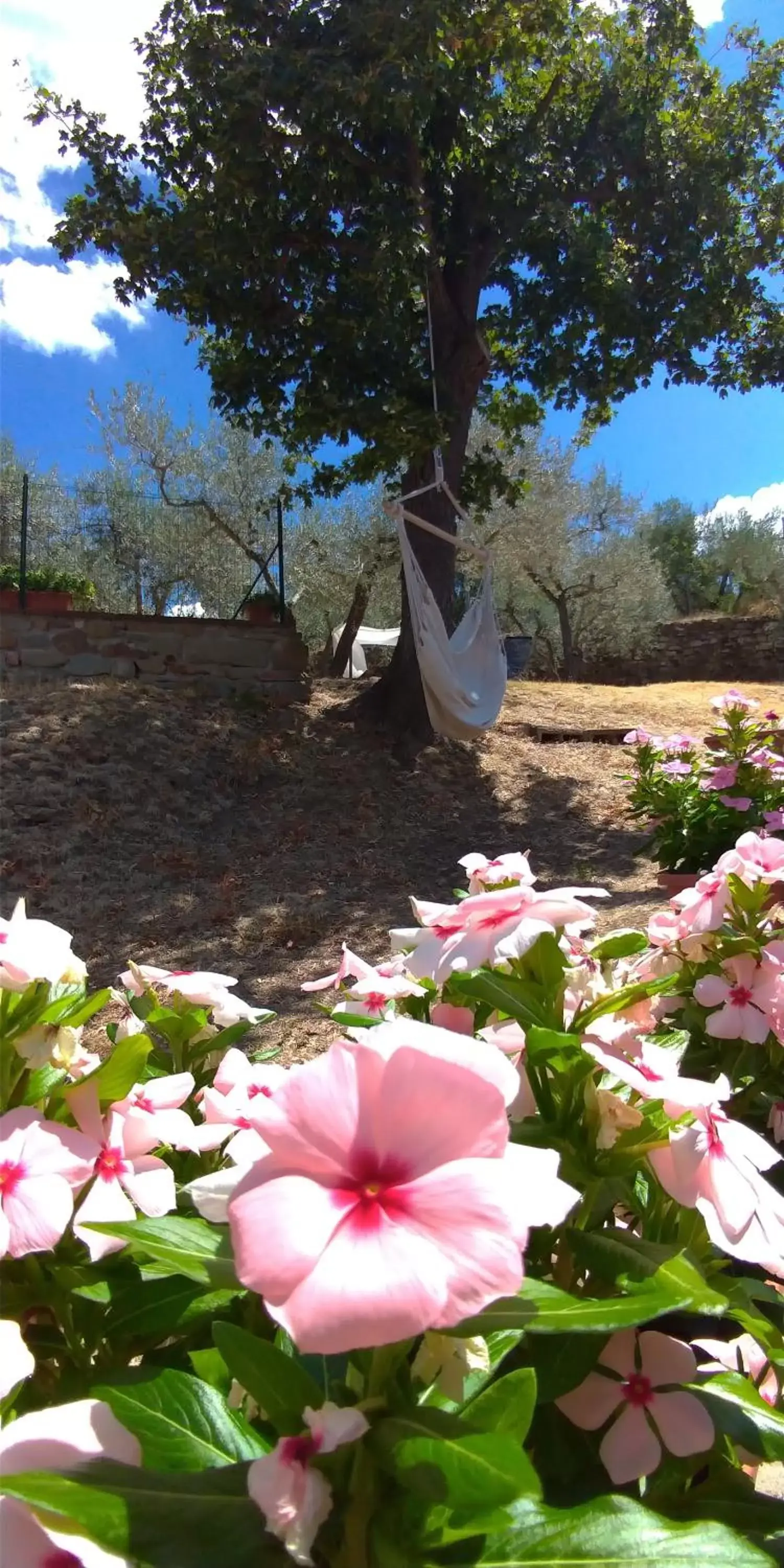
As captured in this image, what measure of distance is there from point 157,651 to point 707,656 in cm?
1034

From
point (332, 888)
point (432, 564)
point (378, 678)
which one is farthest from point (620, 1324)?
point (378, 678)

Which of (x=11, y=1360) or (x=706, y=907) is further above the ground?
(x=706, y=907)

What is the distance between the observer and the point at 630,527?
60.4ft

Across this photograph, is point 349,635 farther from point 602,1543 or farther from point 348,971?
point 602,1543

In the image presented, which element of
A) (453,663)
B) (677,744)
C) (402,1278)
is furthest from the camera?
(453,663)

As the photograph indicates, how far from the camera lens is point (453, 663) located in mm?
5832

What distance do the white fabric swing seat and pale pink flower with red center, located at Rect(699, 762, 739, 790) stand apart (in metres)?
1.91

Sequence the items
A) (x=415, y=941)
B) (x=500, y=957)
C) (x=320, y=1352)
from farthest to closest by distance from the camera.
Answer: (x=415, y=941), (x=500, y=957), (x=320, y=1352)

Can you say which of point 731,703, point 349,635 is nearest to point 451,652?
point 731,703

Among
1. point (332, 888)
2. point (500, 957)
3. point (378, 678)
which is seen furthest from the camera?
point (378, 678)

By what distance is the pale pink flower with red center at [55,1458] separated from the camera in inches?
13.5

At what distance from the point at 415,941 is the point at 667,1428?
0.34m

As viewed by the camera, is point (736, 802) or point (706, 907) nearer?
point (706, 907)

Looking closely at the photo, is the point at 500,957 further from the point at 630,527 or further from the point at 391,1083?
the point at 630,527
